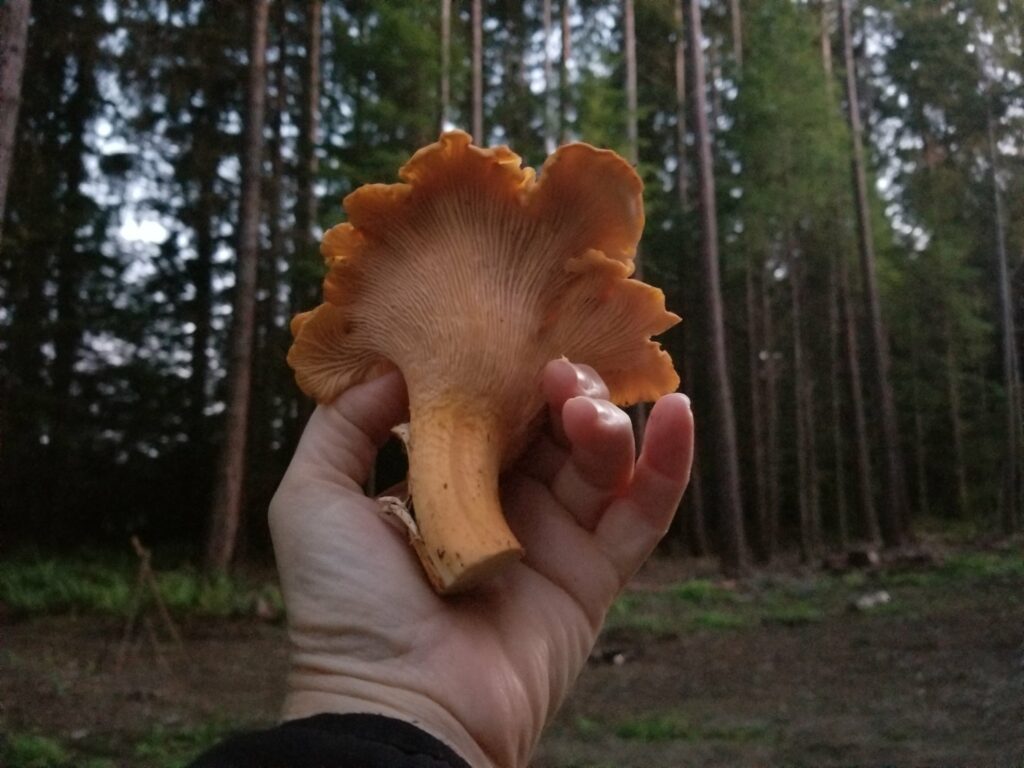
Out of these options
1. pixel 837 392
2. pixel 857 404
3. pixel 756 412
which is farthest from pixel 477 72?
pixel 837 392

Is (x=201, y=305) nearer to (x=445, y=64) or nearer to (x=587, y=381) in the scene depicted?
(x=445, y=64)

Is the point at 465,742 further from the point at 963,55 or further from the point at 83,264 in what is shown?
the point at 83,264

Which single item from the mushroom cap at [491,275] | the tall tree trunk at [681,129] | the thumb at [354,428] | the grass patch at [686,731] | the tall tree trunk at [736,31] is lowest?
the grass patch at [686,731]

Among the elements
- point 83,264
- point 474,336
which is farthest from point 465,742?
point 83,264

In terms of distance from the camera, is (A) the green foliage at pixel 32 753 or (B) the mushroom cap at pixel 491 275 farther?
(A) the green foliage at pixel 32 753

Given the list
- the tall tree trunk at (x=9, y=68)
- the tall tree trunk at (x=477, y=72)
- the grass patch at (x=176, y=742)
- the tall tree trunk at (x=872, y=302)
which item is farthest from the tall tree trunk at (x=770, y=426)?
the tall tree trunk at (x=9, y=68)

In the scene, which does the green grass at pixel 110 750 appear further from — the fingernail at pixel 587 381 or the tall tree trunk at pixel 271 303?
the tall tree trunk at pixel 271 303

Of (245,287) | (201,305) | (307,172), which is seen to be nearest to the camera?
(245,287)
